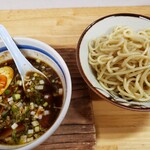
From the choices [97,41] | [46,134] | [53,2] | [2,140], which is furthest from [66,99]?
[53,2]

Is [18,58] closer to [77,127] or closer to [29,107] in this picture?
[29,107]

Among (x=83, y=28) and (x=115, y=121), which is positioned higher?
(x=83, y=28)

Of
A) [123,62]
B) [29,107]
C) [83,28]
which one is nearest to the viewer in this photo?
[29,107]

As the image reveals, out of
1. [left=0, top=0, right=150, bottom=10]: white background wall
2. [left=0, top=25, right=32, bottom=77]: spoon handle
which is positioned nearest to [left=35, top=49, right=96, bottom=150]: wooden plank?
[left=0, top=25, right=32, bottom=77]: spoon handle

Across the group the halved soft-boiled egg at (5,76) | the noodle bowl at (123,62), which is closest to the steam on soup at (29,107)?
the halved soft-boiled egg at (5,76)

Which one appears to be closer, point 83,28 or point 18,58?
point 18,58

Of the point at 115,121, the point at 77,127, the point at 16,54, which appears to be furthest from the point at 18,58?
the point at 115,121

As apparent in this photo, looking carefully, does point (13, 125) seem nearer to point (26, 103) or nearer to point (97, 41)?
point (26, 103)

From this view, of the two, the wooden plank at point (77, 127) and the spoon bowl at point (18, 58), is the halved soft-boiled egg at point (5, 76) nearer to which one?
the spoon bowl at point (18, 58)

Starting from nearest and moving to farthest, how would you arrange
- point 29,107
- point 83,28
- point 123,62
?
1. point 29,107
2. point 123,62
3. point 83,28
